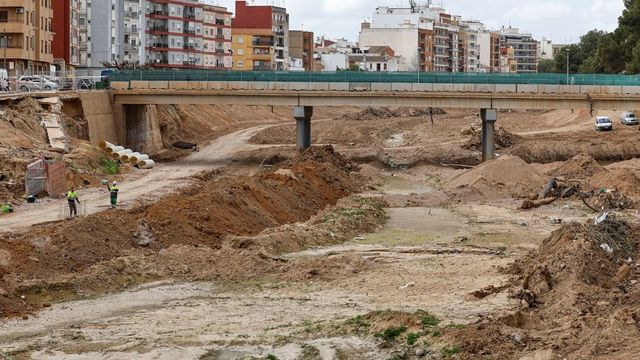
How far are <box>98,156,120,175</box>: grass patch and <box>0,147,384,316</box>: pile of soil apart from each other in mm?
14379

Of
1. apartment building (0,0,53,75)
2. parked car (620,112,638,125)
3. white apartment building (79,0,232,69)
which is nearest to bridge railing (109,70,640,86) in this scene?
apartment building (0,0,53,75)

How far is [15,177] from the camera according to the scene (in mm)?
60719

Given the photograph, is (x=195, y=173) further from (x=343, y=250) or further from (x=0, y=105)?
(x=343, y=250)

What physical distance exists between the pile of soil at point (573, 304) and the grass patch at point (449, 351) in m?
0.17

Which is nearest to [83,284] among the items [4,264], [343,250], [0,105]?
[4,264]

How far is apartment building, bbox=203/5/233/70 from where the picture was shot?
17788 centimetres

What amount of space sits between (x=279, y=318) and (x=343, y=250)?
13.8 metres

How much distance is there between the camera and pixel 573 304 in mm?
33562

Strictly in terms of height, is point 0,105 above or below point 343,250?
above

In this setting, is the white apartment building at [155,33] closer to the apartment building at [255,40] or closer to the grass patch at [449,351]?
the apartment building at [255,40]

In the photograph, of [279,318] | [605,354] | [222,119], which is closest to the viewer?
[605,354]

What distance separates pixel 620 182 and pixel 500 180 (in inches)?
313

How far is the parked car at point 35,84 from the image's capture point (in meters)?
A: 89.9

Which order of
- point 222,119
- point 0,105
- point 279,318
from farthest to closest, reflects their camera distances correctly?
point 222,119 < point 0,105 < point 279,318
